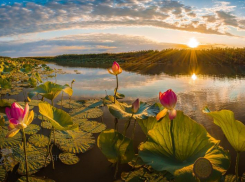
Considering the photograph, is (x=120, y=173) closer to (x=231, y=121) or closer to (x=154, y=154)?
(x=154, y=154)

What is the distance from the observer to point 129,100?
4227 mm

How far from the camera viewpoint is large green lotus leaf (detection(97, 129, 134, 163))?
1.54 metres

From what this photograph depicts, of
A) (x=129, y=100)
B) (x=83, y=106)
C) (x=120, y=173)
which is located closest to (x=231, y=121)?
(x=120, y=173)

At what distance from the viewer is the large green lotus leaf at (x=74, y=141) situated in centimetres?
204

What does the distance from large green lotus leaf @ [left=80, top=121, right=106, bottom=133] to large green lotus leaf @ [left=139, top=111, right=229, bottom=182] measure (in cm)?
125

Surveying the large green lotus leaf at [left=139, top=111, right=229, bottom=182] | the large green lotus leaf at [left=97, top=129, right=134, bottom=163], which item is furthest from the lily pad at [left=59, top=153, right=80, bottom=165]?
the large green lotus leaf at [left=139, top=111, right=229, bottom=182]

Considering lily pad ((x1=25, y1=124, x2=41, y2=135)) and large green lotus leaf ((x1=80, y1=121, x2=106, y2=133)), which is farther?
large green lotus leaf ((x1=80, y1=121, x2=106, y2=133))

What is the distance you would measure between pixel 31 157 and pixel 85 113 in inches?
53.0

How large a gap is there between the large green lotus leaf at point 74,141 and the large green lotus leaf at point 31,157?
0.67 feet

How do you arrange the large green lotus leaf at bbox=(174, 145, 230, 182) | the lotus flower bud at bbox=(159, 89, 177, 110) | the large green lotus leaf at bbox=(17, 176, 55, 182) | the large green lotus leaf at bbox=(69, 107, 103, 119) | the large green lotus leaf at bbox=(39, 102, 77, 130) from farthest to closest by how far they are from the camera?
1. the large green lotus leaf at bbox=(69, 107, 103, 119)
2. the large green lotus leaf at bbox=(39, 102, 77, 130)
3. the large green lotus leaf at bbox=(17, 176, 55, 182)
4. the lotus flower bud at bbox=(159, 89, 177, 110)
5. the large green lotus leaf at bbox=(174, 145, 230, 182)

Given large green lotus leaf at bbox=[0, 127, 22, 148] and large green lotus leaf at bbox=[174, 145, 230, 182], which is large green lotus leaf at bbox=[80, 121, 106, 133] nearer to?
large green lotus leaf at bbox=[0, 127, 22, 148]

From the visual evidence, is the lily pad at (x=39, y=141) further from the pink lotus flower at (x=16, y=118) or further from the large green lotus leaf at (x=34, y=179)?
the pink lotus flower at (x=16, y=118)

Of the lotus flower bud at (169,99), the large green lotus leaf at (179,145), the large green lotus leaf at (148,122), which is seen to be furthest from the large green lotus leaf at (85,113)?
the lotus flower bud at (169,99)

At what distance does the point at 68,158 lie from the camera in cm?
190
